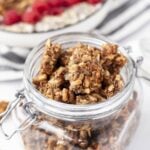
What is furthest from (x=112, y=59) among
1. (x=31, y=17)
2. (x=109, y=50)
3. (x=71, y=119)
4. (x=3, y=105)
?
(x=31, y=17)

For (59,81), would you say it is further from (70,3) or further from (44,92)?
(70,3)

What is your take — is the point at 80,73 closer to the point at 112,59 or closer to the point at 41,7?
the point at 112,59

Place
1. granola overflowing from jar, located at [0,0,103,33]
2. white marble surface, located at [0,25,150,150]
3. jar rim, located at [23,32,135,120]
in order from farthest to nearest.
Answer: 1. granola overflowing from jar, located at [0,0,103,33]
2. white marble surface, located at [0,25,150,150]
3. jar rim, located at [23,32,135,120]

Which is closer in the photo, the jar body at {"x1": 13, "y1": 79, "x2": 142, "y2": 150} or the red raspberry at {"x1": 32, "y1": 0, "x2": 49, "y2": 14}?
the jar body at {"x1": 13, "y1": 79, "x2": 142, "y2": 150}

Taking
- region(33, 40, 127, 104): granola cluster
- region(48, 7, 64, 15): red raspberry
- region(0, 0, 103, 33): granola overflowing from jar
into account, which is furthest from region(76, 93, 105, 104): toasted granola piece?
region(48, 7, 64, 15): red raspberry

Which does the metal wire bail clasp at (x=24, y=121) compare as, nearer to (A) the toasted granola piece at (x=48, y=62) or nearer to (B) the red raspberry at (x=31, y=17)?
(A) the toasted granola piece at (x=48, y=62)

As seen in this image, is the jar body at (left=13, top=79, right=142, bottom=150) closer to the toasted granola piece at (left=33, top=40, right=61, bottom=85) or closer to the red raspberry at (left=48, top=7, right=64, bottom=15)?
the toasted granola piece at (left=33, top=40, right=61, bottom=85)

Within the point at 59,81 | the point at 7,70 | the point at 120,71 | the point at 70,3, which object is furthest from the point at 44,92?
the point at 70,3
